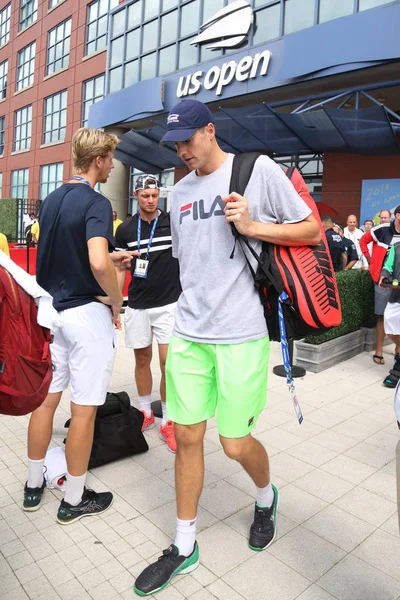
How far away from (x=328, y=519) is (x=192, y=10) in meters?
16.7

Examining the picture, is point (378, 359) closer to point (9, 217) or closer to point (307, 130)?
point (307, 130)

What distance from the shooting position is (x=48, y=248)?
2688 mm

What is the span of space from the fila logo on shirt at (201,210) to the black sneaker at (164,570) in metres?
1.58

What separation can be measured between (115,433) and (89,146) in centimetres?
191

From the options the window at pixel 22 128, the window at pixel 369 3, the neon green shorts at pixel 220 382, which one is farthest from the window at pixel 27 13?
the neon green shorts at pixel 220 382

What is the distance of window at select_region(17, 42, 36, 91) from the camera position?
30.7 m

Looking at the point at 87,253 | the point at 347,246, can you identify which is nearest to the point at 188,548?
the point at 87,253

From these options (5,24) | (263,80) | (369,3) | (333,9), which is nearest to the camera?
(369,3)

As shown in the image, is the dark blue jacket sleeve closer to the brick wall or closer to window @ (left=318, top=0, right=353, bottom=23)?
window @ (left=318, top=0, right=353, bottom=23)

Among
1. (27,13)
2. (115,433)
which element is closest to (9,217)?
(27,13)

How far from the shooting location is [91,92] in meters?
24.2

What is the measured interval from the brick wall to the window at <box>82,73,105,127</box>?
13437 mm

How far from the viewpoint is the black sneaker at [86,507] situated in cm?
273

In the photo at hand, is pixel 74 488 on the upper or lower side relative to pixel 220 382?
lower
